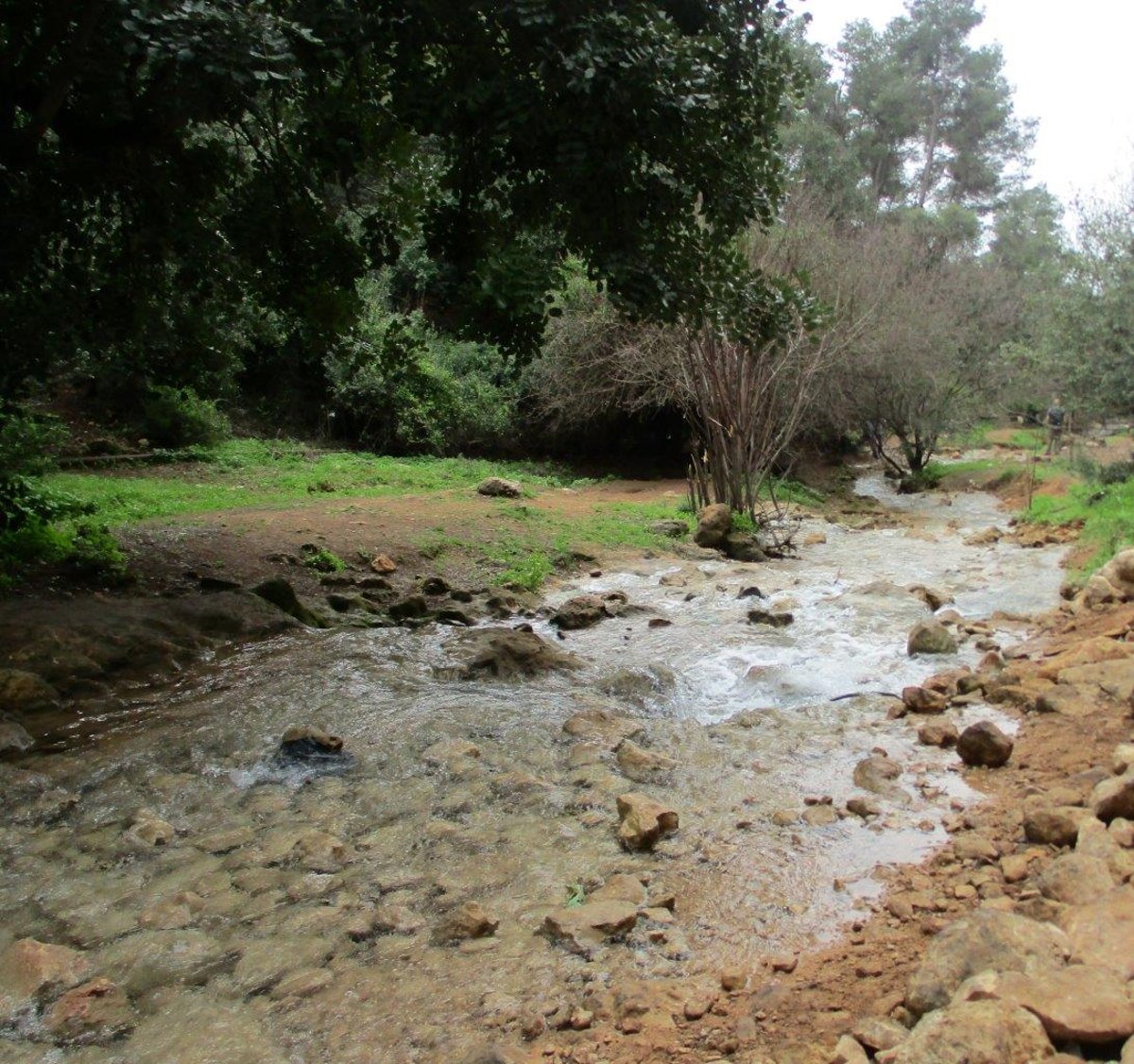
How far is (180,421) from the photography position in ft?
62.1

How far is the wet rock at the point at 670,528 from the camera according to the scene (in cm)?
1455

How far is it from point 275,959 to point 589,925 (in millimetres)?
1178

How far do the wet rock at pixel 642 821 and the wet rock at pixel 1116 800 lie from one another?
1798 mm

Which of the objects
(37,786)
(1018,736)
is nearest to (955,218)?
(1018,736)

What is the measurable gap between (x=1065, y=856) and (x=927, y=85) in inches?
2050

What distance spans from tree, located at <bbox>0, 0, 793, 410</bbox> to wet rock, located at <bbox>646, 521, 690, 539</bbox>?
22.3 feet

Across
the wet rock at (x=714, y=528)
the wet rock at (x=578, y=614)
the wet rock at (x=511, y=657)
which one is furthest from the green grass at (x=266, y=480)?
the wet rock at (x=511, y=657)

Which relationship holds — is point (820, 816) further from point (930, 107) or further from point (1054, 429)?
point (930, 107)

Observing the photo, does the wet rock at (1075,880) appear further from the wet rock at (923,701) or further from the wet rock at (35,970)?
the wet rock at (35,970)

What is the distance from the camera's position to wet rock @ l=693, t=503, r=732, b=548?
14.0 meters

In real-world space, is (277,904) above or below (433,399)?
below

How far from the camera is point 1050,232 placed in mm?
43000

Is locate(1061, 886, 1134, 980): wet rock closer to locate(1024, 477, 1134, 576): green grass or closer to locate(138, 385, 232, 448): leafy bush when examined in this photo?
locate(1024, 477, 1134, 576): green grass

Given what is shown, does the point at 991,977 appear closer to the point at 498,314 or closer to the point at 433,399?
the point at 498,314
